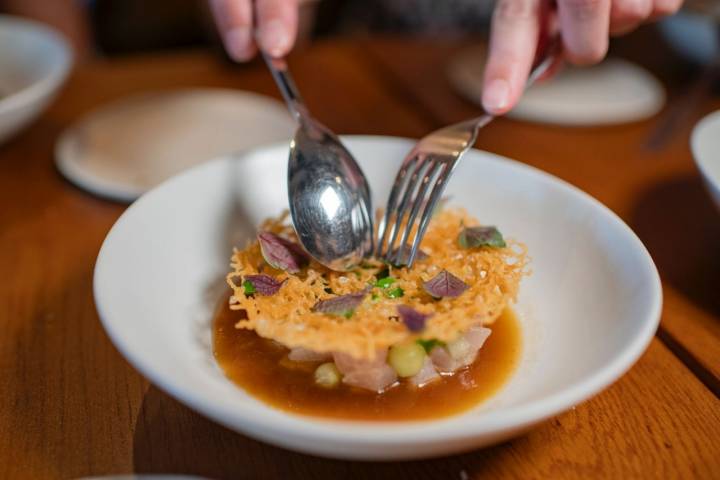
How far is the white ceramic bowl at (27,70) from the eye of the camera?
149cm

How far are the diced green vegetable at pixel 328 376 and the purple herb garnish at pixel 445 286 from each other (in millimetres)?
168

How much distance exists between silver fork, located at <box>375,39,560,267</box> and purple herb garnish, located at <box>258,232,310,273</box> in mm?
133

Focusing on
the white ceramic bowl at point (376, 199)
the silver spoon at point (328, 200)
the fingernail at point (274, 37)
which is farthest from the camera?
the fingernail at point (274, 37)

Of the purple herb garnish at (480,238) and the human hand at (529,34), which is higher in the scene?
the human hand at (529,34)

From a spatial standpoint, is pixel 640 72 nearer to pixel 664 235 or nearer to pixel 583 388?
pixel 664 235

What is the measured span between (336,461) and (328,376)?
0.11 metres

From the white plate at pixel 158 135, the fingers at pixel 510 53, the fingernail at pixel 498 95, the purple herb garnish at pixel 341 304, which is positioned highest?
the fingers at pixel 510 53

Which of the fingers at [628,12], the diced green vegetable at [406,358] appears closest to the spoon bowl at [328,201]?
the diced green vegetable at [406,358]

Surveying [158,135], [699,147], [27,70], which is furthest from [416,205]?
[27,70]

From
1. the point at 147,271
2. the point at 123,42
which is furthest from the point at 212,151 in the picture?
the point at 123,42

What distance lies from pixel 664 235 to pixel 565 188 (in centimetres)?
35

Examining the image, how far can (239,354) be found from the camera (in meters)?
0.98

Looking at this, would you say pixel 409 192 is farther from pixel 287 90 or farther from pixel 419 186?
pixel 287 90

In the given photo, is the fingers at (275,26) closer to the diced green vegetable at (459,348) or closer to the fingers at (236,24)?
the fingers at (236,24)
